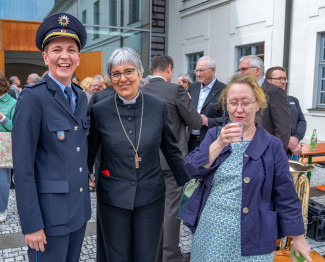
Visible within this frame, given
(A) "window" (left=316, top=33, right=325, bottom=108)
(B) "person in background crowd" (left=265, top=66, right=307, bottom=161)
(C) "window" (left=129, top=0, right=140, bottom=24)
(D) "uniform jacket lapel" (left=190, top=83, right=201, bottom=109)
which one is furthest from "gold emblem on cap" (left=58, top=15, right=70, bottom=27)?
(C) "window" (left=129, top=0, right=140, bottom=24)

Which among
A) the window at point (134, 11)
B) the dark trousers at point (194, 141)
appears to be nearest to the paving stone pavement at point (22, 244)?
the dark trousers at point (194, 141)

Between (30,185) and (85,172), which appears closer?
(30,185)

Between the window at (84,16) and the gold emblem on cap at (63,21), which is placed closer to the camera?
the gold emblem on cap at (63,21)

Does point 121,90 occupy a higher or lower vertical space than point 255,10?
lower

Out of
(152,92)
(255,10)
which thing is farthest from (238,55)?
(152,92)

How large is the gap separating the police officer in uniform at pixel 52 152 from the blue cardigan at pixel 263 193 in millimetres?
684

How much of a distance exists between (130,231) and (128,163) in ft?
1.54

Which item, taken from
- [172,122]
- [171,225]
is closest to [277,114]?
[172,122]

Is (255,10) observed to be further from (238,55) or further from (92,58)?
(92,58)

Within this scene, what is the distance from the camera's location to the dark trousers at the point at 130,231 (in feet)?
7.22

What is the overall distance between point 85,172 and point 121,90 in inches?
22.2

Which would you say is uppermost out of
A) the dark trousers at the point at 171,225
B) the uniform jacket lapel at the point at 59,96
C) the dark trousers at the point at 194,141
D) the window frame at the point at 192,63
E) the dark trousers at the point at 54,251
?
the window frame at the point at 192,63

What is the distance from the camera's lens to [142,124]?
2.21 m

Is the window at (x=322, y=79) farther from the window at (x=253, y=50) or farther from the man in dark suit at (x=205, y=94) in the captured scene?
the man in dark suit at (x=205, y=94)
